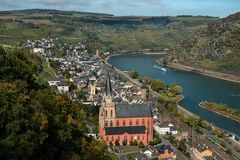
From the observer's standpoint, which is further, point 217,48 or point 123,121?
point 217,48

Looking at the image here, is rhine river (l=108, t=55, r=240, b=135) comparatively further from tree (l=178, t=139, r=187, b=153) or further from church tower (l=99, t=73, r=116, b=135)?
church tower (l=99, t=73, r=116, b=135)

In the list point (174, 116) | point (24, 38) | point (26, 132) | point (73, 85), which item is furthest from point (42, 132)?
point (24, 38)

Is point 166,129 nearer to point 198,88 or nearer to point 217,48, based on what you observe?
point 198,88

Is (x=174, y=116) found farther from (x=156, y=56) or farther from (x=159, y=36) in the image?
(x=159, y=36)

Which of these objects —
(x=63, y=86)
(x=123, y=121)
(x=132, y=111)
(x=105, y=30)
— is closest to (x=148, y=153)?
(x=123, y=121)

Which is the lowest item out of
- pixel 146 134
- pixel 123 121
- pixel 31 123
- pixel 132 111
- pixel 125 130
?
pixel 146 134

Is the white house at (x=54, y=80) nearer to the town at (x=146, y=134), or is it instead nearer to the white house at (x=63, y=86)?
the white house at (x=63, y=86)

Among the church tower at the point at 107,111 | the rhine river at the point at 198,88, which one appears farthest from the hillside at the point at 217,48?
the church tower at the point at 107,111
